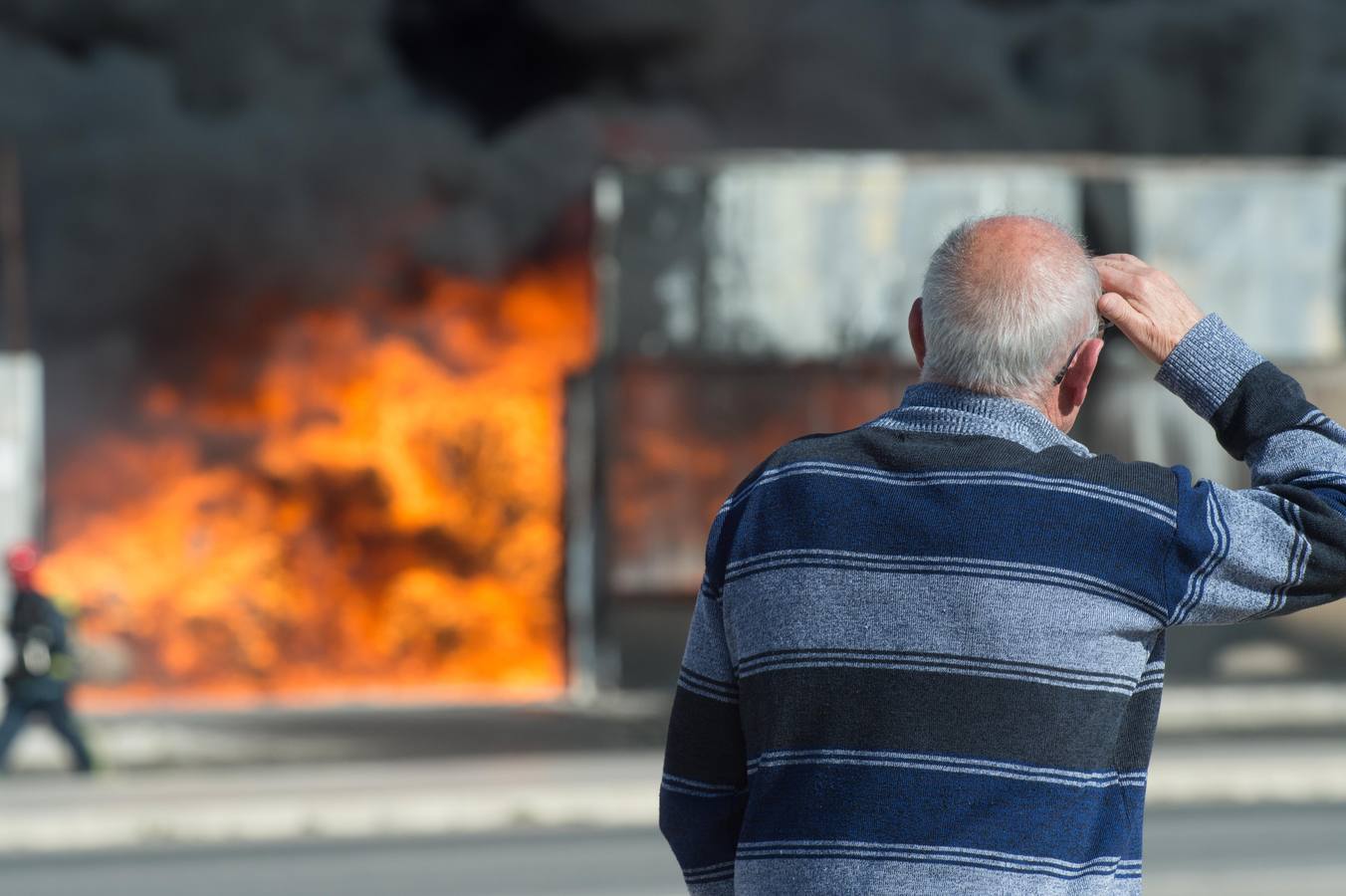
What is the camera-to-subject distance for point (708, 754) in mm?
2127

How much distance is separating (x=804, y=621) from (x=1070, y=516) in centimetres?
34

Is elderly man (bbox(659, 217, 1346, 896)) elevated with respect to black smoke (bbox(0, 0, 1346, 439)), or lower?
lower

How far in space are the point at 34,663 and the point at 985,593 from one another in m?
10.7

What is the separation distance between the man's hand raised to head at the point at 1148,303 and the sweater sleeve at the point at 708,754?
1.96 feet

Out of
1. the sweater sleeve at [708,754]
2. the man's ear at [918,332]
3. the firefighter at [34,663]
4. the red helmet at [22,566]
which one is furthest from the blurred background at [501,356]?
the man's ear at [918,332]

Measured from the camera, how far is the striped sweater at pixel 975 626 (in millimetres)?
1886

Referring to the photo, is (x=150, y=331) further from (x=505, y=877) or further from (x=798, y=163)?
(x=505, y=877)

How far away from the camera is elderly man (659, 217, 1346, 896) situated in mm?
1888

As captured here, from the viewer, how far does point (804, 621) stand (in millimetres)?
1968

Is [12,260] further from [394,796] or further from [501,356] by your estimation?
[394,796]

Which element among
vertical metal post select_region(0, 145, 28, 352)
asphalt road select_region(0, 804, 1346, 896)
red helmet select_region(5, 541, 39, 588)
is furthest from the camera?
vertical metal post select_region(0, 145, 28, 352)

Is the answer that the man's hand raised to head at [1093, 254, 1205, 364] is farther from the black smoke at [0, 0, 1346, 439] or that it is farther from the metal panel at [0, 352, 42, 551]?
the black smoke at [0, 0, 1346, 439]

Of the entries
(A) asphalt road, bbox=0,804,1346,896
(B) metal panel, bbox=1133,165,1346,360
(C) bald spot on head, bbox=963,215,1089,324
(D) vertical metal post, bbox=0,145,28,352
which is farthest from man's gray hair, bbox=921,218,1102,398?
(D) vertical metal post, bbox=0,145,28,352

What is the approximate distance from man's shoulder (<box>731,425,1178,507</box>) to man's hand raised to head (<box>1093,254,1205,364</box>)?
0.21 metres
